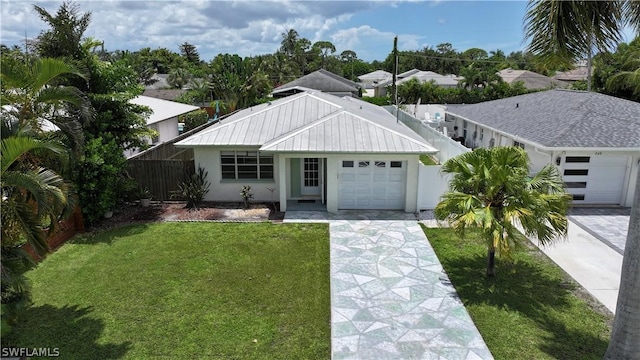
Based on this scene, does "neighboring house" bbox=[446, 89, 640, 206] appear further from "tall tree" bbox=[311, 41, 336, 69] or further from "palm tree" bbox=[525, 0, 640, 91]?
"tall tree" bbox=[311, 41, 336, 69]

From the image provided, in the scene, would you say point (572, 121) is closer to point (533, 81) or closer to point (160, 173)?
point (160, 173)

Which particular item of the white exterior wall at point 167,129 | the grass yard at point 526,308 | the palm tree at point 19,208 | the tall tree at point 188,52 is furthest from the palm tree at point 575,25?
the tall tree at point 188,52

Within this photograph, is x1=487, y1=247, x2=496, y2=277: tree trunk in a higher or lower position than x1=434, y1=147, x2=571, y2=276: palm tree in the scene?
lower

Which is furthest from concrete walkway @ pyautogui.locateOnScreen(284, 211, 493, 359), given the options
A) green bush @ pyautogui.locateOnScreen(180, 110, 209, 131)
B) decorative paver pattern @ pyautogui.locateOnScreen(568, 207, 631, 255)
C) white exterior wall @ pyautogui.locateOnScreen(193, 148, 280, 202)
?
green bush @ pyautogui.locateOnScreen(180, 110, 209, 131)

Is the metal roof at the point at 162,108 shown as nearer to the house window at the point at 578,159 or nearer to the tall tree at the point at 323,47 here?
the house window at the point at 578,159

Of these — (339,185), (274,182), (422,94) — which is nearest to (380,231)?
(339,185)

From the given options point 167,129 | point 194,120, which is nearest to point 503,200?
point 167,129
